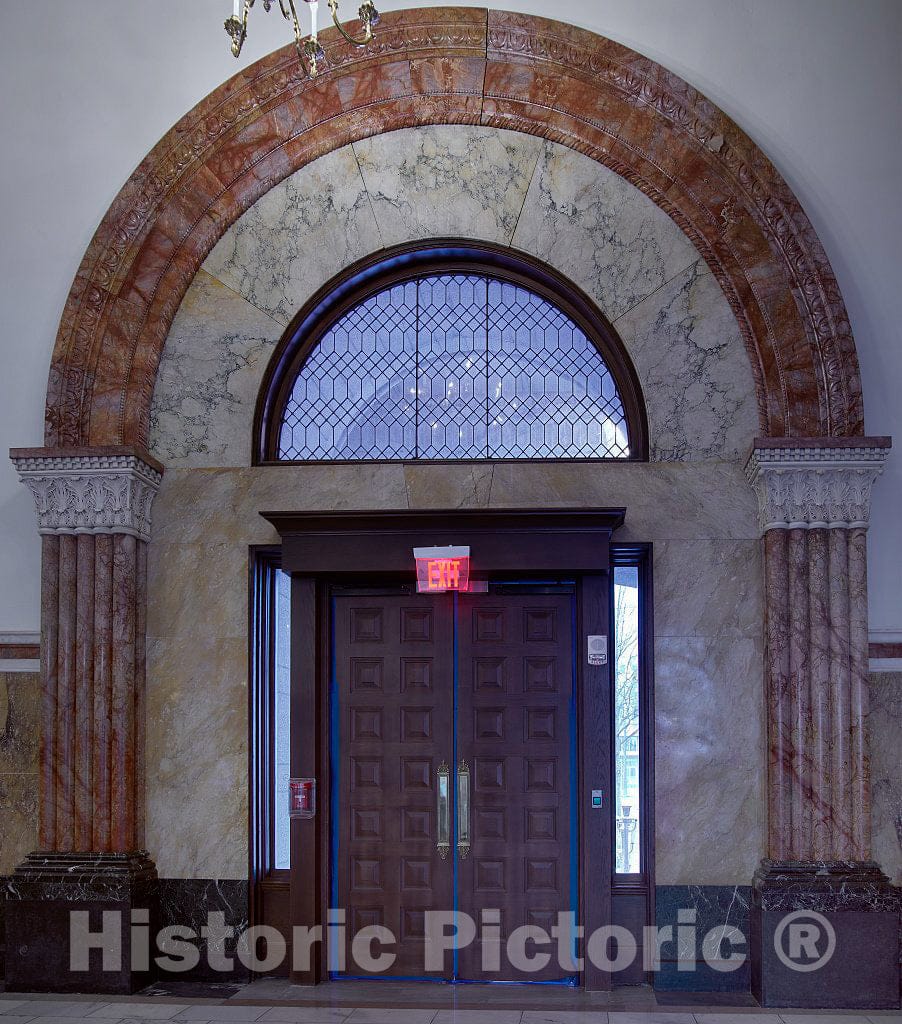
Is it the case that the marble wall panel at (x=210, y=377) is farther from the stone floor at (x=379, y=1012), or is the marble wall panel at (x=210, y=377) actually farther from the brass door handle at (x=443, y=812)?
the stone floor at (x=379, y=1012)

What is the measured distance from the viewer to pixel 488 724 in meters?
7.30

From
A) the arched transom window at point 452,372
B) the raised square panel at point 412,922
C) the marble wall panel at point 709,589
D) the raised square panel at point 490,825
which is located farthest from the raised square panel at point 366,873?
the arched transom window at point 452,372

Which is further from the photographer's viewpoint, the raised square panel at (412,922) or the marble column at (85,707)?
the raised square panel at (412,922)

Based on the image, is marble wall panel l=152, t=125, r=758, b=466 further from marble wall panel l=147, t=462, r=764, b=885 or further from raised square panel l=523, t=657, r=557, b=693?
raised square panel l=523, t=657, r=557, b=693

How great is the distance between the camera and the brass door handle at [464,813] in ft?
23.7

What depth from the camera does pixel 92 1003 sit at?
6789 millimetres

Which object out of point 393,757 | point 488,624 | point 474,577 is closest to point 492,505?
point 474,577

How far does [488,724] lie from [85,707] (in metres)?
2.46

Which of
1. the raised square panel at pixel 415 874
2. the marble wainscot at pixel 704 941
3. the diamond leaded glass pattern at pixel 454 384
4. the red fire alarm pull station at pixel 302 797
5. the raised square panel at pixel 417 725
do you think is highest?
the diamond leaded glass pattern at pixel 454 384

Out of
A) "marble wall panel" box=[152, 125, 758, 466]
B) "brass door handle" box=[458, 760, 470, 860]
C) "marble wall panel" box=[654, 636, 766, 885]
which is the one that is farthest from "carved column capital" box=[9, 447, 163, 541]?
"marble wall panel" box=[654, 636, 766, 885]

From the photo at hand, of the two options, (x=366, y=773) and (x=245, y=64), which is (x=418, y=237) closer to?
(x=245, y=64)

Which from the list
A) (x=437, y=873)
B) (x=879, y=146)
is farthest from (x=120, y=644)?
(x=879, y=146)

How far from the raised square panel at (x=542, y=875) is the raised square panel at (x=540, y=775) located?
1.45ft

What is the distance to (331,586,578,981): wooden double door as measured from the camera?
23.7 feet
